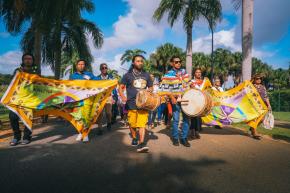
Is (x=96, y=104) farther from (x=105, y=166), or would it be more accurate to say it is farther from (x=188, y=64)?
(x=188, y=64)

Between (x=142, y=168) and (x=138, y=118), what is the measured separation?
1.78 metres

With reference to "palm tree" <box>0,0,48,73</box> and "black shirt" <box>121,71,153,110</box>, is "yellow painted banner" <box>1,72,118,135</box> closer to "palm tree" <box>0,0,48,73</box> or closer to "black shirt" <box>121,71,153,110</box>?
"black shirt" <box>121,71,153,110</box>

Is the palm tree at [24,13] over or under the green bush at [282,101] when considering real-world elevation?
over

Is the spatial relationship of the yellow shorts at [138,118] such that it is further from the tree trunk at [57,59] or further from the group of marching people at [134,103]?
the tree trunk at [57,59]

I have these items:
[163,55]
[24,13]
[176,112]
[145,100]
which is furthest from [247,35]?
[163,55]

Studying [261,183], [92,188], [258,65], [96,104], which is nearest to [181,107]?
[96,104]

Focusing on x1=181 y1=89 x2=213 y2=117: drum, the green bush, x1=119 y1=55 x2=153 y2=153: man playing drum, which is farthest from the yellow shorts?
the green bush

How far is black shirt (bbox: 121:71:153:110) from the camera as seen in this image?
19.3ft

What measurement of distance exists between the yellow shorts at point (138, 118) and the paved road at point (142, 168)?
1.72ft

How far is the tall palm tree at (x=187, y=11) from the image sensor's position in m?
18.3

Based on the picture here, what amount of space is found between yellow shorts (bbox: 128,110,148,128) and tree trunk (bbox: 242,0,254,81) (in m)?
5.91

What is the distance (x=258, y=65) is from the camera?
77812mm

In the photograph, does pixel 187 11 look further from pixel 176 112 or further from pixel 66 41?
pixel 176 112

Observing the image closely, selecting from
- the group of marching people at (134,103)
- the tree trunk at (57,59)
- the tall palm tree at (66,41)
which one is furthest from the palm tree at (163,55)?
the group of marching people at (134,103)
